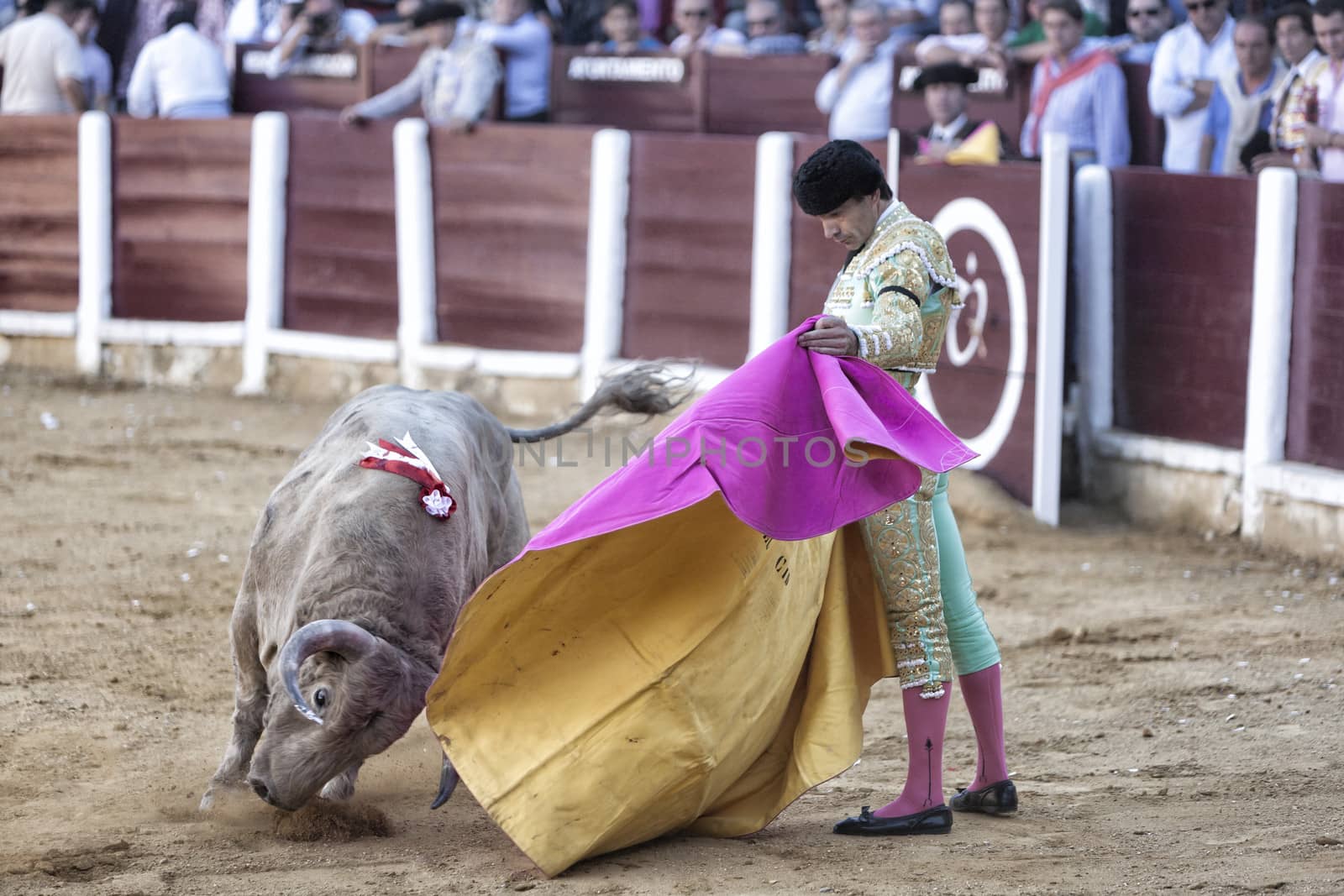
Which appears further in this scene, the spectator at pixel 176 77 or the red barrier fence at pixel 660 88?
the spectator at pixel 176 77

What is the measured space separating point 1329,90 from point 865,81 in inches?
90.0

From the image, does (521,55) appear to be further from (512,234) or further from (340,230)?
(340,230)

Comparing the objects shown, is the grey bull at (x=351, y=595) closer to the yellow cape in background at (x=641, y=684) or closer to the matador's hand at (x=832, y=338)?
the yellow cape in background at (x=641, y=684)

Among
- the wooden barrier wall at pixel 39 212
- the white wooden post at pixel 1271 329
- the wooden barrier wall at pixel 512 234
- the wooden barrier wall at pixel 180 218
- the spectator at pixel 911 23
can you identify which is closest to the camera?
the white wooden post at pixel 1271 329

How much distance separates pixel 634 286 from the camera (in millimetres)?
7734

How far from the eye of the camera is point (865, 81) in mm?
7359

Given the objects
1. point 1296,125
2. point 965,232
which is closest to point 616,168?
point 965,232

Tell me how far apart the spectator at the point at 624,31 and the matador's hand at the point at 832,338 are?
5.86 metres

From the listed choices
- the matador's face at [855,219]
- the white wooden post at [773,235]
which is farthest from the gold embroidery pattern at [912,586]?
the white wooden post at [773,235]

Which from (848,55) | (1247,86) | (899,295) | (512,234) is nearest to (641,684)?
(899,295)

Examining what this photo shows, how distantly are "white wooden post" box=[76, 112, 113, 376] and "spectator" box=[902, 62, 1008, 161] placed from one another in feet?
15.3

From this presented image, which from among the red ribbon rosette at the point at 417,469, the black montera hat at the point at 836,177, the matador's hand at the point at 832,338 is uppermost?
the black montera hat at the point at 836,177

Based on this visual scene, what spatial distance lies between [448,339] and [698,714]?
5.55 m

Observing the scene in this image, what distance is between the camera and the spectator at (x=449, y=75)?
805 cm
